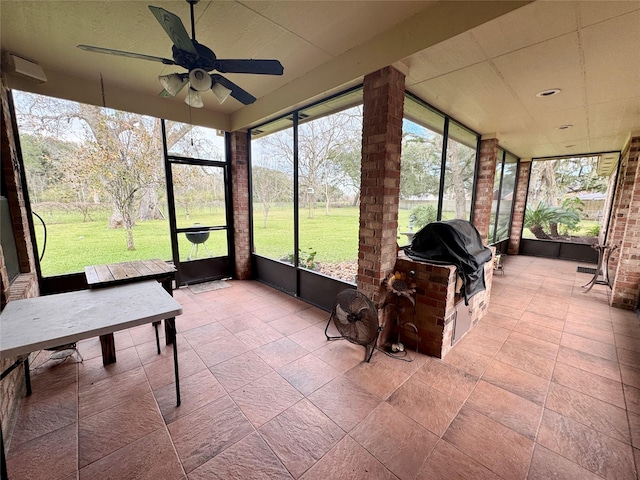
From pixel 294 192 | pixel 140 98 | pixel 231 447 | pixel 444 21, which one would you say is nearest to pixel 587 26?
pixel 444 21

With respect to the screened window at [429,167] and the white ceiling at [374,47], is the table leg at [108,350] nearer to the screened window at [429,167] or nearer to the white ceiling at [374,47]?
the white ceiling at [374,47]

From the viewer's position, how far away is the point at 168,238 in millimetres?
4074

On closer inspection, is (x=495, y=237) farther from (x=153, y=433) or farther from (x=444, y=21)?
(x=153, y=433)

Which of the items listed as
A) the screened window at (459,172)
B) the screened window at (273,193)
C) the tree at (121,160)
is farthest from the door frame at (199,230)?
the screened window at (459,172)

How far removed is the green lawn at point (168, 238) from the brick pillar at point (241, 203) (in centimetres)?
21

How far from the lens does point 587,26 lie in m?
1.73

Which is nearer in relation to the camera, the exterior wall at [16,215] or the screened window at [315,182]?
the exterior wall at [16,215]

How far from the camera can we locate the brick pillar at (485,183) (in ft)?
14.7

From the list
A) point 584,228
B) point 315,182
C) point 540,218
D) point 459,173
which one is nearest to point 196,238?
point 315,182

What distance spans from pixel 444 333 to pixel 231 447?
Result: 1895 mm

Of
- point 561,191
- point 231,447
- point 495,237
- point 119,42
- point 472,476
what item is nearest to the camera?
point 472,476

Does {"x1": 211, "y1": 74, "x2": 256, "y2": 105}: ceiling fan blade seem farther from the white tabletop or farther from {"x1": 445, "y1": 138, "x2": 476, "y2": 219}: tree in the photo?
{"x1": 445, "y1": 138, "x2": 476, "y2": 219}: tree

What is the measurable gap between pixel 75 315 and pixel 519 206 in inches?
337

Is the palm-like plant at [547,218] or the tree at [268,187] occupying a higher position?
the tree at [268,187]
